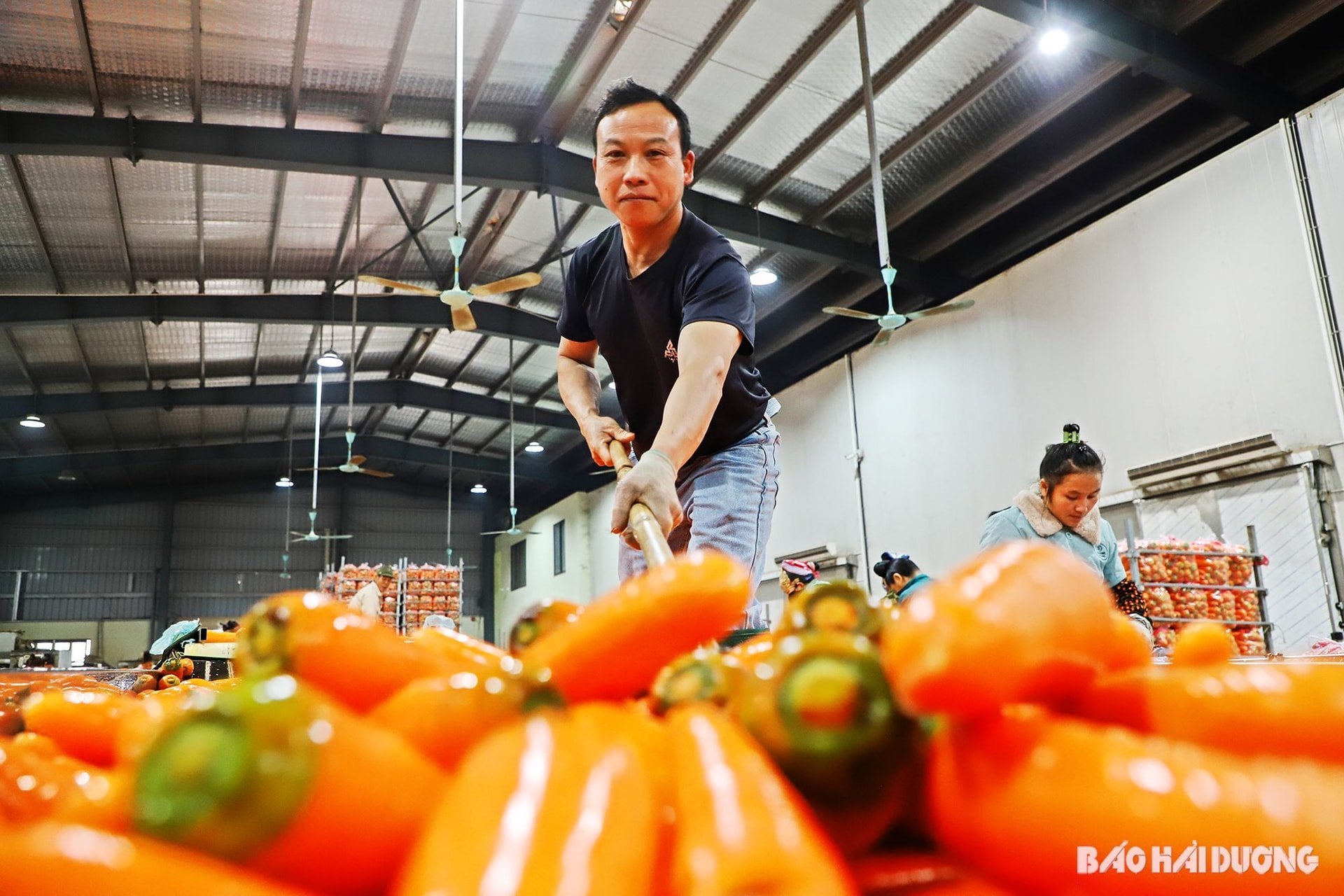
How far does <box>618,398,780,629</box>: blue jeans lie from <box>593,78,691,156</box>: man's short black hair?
696 millimetres

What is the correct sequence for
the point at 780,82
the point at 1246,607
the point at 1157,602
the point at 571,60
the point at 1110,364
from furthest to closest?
the point at 1110,364 → the point at 571,60 → the point at 780,82 → the point at 1246,607 → the point at 1157,602

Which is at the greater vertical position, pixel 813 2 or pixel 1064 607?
pixel 813 2

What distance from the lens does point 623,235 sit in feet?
6.98

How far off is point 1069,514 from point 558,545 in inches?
737

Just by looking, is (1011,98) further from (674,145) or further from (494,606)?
(494,606)

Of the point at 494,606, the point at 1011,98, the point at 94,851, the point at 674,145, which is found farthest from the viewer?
the point at 494,606

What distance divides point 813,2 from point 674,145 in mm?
6325

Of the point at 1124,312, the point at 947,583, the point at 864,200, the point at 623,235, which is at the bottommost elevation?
the point at 947,583

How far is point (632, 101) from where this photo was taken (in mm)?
1898

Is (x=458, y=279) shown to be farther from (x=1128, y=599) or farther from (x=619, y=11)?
(x=1128, y=599)

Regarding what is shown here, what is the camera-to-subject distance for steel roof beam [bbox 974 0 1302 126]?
262 inches

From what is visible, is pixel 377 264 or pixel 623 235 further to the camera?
pixel 377 264

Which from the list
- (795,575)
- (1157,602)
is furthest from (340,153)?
(1157,602)

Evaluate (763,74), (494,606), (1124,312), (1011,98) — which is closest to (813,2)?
(763,74)
